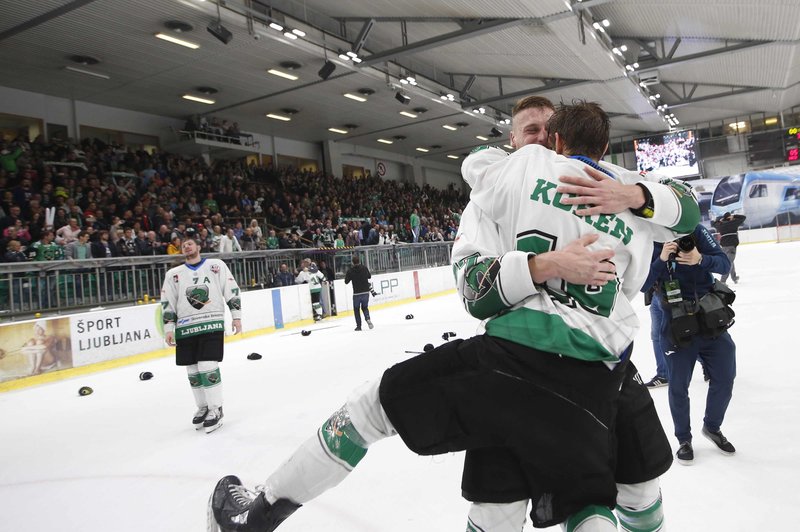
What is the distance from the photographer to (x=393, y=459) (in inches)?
134

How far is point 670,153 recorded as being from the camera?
29.3 metres

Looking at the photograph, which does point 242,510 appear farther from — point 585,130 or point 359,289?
point 359,289

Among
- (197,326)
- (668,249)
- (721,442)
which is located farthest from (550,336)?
(197,326)

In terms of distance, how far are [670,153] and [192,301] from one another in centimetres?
3003

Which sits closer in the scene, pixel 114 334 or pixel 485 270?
pixel 485 270

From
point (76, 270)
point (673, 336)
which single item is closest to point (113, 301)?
point (76, 270)

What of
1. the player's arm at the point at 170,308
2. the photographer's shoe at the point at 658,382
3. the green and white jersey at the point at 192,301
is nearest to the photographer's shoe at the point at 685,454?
the photographer's shoe at the point at 658,382

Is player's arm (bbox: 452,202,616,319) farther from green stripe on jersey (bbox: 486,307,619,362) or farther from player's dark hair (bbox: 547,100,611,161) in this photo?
player's dark hair (bbox: 547,100,611,161)

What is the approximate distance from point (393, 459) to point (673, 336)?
178 cm

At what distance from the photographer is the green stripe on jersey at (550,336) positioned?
1212 mm

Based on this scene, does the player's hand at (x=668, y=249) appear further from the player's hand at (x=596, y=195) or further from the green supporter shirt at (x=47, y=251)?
the green supporter shirt at (x=47, y=251)

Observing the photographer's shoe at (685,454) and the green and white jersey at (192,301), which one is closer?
the photographer's shoe at (685,454)

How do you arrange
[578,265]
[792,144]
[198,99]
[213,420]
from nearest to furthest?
[578,265]
[213,420]
[198,99]
[792,144]

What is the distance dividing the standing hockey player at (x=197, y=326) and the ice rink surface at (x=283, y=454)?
12.1 inches
